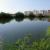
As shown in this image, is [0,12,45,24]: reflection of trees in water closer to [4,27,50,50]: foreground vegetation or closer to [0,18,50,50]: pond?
[0,18,50,50]: pond

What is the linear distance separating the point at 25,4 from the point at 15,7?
143 millimetres

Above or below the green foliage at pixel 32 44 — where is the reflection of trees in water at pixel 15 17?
above

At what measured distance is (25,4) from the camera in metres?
1.94

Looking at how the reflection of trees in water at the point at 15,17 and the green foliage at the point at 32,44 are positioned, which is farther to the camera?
the reflection of trees in water at the point at 15,17

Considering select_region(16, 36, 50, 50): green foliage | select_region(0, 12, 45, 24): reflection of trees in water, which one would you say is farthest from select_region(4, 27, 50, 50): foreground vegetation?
select_region(0, 12, 45, 24): reflection of trees in water

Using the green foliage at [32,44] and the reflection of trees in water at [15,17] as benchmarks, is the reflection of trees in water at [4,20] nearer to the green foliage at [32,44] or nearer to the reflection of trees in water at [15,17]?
the reflection of trees in water at [15,17]

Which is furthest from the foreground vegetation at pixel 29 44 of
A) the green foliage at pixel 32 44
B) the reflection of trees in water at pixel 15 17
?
the reflection of trees in water at pixel 15 17

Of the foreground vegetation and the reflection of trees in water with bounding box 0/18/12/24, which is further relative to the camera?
the reflection of trees in water with bounding box 0/18/12/24

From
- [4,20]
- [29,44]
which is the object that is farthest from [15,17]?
[29,44]

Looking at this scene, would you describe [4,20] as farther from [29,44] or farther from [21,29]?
[29,44]

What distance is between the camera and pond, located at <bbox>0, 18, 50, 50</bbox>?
1.88 meters

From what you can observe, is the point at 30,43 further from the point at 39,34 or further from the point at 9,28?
the point at 9,28

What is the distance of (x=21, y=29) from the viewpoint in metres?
1.92

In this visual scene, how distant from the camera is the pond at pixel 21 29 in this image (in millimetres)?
1875
